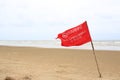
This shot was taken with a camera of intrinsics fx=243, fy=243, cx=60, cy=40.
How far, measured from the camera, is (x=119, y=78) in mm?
8766

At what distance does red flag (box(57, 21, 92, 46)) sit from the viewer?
8.22 metres

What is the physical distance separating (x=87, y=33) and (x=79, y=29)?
12.5 inches

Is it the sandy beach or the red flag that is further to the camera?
the sandy beach

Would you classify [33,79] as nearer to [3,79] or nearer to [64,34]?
[3,79]

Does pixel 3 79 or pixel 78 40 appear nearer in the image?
pixel 3 79

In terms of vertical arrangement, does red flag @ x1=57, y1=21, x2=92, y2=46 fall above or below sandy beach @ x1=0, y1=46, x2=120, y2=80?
above

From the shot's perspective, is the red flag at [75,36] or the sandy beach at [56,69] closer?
the red flag at [75,36]

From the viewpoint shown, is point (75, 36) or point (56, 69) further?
point (56, 69)

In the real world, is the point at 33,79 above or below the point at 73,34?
A: below

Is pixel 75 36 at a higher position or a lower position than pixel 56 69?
higher

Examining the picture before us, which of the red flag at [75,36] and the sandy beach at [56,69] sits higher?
the red flag at [75,36]

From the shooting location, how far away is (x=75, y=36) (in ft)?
27.0

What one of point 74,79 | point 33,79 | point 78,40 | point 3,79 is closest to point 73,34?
point 78,40

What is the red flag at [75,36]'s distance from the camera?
8219 mm
